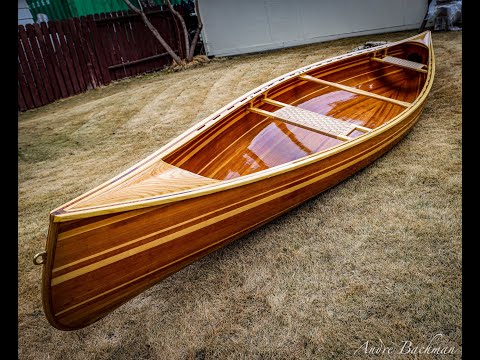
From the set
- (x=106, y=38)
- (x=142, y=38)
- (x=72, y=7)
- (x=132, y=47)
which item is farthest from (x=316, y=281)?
(x=72, y=7)

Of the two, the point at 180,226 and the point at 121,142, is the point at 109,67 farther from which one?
the point at 180,226

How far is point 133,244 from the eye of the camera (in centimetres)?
147

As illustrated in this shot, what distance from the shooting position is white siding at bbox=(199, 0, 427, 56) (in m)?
6.81

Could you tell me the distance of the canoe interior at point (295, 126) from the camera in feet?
7.73

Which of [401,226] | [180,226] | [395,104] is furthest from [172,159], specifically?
[395,104]

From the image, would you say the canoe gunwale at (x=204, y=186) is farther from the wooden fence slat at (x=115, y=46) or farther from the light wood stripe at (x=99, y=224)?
the wooden fence slat at (x=115, y=46)

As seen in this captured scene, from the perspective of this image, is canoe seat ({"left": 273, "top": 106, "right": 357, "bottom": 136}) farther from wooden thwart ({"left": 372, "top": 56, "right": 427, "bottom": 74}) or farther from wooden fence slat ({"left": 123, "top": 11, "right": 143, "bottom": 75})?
wooden fence slat ({"left": 123, "top": 11, "right": 143, "bottom": 75})

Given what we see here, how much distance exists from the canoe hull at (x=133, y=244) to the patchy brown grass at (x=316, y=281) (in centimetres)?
27

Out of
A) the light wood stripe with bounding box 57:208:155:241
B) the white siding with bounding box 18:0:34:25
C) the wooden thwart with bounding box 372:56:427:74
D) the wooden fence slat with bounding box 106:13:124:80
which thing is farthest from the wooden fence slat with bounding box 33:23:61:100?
the light wood stripe with bounding box 57:208:155:241

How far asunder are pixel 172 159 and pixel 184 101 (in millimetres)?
3445

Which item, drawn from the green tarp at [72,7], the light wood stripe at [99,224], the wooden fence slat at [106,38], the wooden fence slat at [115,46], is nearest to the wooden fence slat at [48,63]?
the wooden fence slat at [106,38]

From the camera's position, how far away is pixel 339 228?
221cm

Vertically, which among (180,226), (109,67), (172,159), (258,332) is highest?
(109,67)

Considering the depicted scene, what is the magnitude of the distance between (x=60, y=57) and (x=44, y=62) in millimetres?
324
